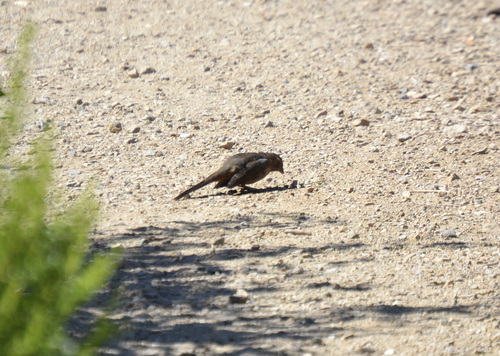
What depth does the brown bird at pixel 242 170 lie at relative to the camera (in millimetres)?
5887

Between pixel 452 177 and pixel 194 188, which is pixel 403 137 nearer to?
pixel 452 177

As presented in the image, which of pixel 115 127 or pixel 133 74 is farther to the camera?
pixel 133 74

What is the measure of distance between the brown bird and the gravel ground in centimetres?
14

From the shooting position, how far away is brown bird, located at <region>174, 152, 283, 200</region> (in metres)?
5.89

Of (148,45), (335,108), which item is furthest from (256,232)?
(148,45)

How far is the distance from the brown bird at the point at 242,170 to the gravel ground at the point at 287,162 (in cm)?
14

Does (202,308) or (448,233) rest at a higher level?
(202,308)

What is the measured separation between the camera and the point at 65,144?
7.01 meters

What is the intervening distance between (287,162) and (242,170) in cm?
93

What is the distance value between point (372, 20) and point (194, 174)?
6.68 metres

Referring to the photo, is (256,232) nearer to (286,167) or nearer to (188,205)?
(188,205)

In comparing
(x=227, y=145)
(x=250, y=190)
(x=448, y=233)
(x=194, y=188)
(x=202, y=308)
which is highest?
(x=227, y=145)

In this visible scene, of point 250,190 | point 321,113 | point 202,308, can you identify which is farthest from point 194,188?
point 321,113

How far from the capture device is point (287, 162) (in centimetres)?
673
